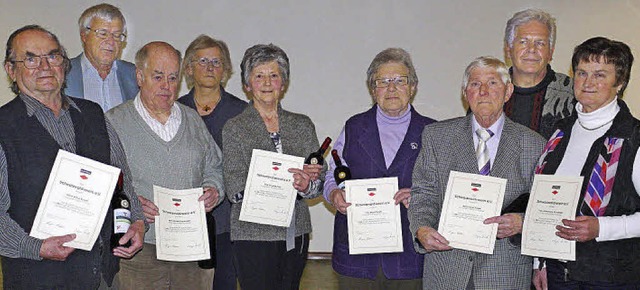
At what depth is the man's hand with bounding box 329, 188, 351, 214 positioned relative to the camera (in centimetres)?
391

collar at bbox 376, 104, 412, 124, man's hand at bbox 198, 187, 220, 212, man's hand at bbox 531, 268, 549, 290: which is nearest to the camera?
man's hand at bbox 531, 268, 549, 290

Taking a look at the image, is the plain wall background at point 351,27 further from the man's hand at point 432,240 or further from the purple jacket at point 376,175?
the man's hand at point 432,240

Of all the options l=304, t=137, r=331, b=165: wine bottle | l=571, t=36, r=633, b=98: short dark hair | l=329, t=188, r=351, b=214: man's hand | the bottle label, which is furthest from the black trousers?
l=571, t=36, r=633, b=98: short dark hair

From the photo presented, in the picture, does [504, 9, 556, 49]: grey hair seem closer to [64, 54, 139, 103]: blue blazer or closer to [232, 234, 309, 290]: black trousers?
[232, 234, 309, 290]: black trousers

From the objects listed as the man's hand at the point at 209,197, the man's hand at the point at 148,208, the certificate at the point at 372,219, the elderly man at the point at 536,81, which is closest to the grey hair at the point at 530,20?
the elderly man at the point at 536,81

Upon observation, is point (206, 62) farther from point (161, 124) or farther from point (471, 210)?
point (471, 210)

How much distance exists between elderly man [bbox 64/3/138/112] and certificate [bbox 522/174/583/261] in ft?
8.15

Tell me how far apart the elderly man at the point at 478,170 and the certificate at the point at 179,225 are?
110 centimetres

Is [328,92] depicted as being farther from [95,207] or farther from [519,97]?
A: [95,207]

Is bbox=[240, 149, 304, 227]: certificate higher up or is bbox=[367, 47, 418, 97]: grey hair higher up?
bbox=[367, 47, 418, 97]: grey hair

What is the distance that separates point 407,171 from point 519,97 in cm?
74

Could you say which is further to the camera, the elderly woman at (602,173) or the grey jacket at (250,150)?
the grey jacket at (250,150)

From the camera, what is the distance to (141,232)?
3613 millimetres

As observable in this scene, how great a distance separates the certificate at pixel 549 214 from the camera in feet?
10.9
